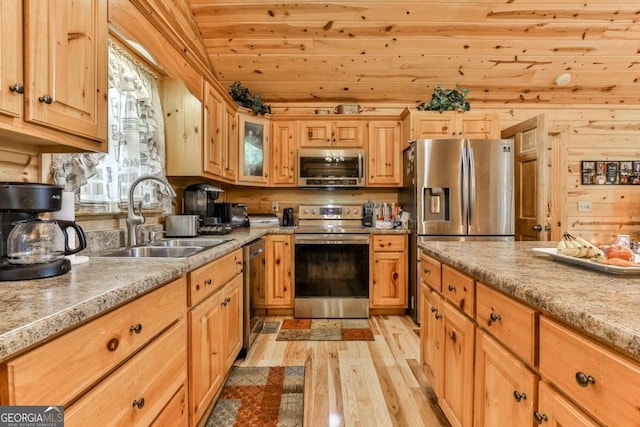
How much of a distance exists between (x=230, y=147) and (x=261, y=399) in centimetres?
221

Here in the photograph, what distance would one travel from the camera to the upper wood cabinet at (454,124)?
3381mm

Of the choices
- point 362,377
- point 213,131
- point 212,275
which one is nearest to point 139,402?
point 212,275

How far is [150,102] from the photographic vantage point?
7.91 feet

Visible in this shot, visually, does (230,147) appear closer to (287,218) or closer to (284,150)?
(284,150)

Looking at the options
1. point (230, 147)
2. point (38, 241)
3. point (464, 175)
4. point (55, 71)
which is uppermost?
point (230, 147)

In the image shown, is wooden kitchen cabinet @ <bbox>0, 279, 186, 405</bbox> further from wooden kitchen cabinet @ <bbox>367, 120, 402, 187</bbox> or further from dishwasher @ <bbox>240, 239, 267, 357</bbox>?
wooden kitchen cabinet @ <bbox>367, 120, 402, 187</bbox>

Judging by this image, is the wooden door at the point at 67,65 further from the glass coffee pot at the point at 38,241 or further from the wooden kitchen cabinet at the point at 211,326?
the wooden kitchen cabinet at the point at 211,326

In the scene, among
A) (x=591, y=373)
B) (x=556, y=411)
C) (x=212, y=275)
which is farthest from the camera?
(x=212, y=275)

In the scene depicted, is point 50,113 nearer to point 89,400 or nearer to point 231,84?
point 89,400

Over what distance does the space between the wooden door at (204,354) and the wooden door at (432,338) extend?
3.78 ft

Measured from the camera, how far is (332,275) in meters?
3.30

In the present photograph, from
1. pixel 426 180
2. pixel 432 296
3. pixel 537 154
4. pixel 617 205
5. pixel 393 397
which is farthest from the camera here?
pixel 617 205

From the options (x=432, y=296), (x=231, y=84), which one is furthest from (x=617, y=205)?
(x=231, y=84)

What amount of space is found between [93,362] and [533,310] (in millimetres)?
1154
